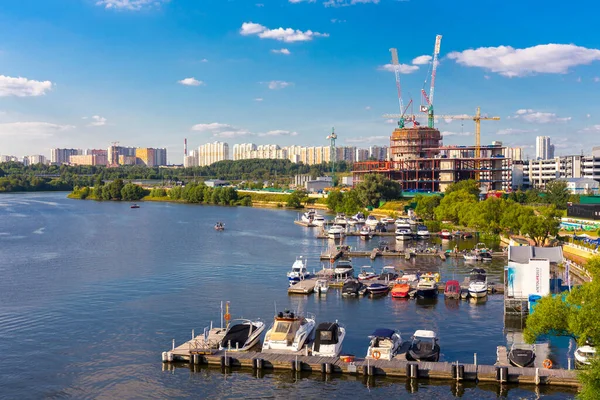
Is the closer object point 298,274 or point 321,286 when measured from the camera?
point 321,286

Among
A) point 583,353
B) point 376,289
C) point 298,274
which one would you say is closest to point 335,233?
point 298,274

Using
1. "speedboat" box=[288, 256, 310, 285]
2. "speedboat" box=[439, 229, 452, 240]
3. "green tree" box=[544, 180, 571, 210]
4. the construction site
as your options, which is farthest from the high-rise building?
"speedboat" box=[288, 256, 310, 285]

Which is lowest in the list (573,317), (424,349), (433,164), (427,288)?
(424,349)

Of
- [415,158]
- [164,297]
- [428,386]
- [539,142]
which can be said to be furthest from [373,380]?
[539,142]

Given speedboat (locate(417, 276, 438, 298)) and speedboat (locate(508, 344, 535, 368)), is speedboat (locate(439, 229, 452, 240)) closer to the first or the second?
speedboat (locate(417, 276, 438, 298))

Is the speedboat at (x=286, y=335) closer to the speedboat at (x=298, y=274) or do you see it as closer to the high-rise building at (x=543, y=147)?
the speedboat at (x=298, y=274)

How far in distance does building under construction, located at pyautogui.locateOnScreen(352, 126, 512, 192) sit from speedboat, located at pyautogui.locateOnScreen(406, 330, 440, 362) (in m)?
68.8

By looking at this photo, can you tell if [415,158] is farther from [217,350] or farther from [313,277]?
[217,350]

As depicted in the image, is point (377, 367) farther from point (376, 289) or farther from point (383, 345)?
point (376, 289)

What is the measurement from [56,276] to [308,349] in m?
18.0

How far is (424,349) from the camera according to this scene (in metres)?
17.2

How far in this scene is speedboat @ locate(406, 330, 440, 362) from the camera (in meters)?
16.9

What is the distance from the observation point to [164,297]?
1009 inches

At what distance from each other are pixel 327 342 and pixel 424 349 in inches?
105
